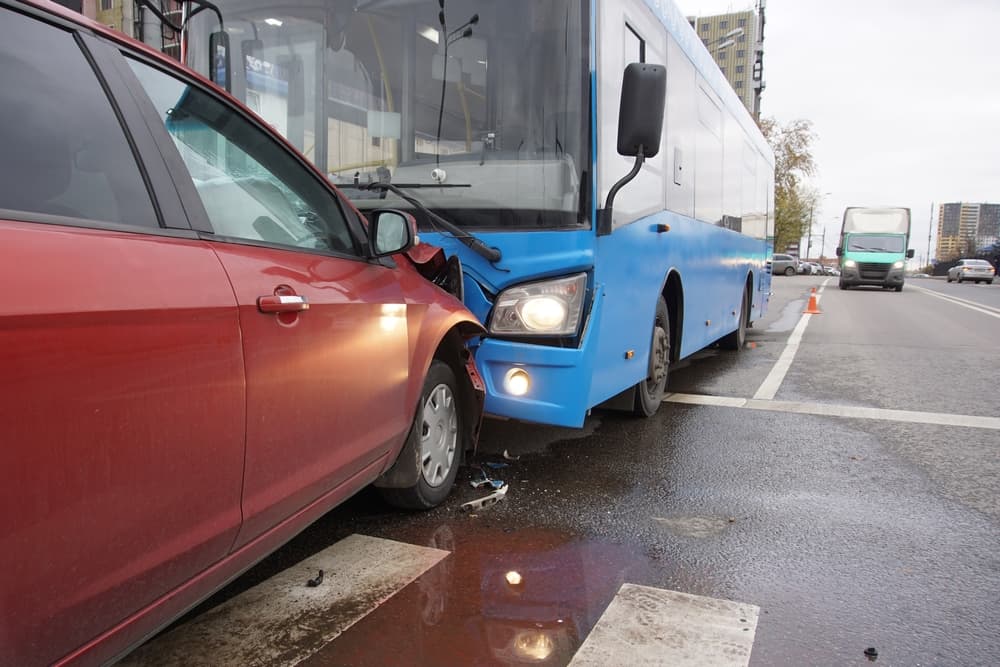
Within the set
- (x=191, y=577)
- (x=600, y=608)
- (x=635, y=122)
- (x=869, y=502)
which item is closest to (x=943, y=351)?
(x=869, y=502)

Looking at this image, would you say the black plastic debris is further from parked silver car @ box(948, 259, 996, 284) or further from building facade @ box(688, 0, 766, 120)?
building facade @ box(688, 0, 766, 120)

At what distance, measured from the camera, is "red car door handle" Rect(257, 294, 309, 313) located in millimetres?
2143

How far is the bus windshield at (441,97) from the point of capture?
399 centimetres

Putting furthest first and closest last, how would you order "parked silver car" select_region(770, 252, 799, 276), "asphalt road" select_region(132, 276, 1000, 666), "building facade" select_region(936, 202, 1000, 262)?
"building facade" select_region(936, 202, 1000, 262) < "parked silver car" select_region(770, 252, 799, 276) < "asphalt road" select_region(132, 276, 1000, 666)

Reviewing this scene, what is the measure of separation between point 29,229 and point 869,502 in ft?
13.2

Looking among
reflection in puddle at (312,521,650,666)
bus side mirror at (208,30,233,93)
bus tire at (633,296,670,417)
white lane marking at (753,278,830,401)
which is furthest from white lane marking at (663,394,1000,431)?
bus side mirror at (208,30,233,93)

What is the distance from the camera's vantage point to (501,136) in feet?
13.2

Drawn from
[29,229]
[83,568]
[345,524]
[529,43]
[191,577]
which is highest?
[529,43]

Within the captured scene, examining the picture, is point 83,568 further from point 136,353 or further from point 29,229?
point 29,229

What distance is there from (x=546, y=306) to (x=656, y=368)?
203 cm

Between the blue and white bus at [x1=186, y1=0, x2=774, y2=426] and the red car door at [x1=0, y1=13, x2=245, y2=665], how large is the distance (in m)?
2.19

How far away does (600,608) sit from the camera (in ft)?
8.95

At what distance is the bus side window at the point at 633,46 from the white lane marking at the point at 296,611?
3185 millimetres

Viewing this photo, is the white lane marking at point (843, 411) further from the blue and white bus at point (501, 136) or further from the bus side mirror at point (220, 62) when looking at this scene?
the bus side mirror at point (220, 62)
